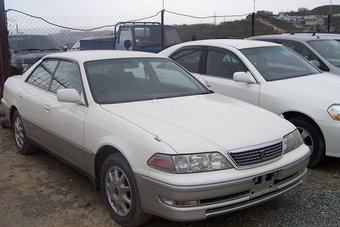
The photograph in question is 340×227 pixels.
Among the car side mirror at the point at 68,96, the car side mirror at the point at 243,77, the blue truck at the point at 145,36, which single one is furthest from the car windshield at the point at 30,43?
the car side mirror at the point at 68,96

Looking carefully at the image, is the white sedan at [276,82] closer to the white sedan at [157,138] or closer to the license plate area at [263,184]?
the white sedan at [157,138]

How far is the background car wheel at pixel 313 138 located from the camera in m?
4.60

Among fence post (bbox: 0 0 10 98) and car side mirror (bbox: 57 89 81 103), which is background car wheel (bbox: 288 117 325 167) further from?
fence post (bbox: 0 0 10 98)

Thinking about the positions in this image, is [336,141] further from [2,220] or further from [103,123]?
[2,220]

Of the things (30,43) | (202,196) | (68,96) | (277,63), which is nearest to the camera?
(202,196)

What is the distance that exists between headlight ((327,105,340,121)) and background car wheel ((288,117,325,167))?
0.26 meters

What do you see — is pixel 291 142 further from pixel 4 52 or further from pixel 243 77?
pixel 4 52

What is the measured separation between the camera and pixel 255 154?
3.15 metres

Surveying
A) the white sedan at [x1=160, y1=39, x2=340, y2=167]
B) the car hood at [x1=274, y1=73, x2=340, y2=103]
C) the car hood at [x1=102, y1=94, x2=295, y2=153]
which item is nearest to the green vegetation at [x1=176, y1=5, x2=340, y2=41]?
the white sedan at [x1=160, y1=39, x2=340, y2=167]

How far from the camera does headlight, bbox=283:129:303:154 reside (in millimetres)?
3463

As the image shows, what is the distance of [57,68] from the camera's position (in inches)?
185

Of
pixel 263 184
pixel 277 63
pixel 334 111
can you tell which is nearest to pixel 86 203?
pixel 263 184

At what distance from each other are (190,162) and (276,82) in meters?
2.73

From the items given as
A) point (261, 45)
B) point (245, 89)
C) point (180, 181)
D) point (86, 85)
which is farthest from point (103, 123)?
point (261, 45)
